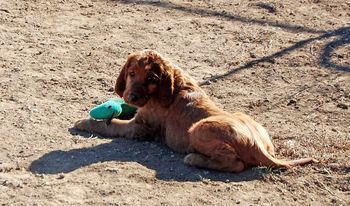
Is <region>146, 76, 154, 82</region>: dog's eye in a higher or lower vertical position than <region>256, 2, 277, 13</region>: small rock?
higher

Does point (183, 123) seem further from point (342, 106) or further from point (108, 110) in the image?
point (342, 106)

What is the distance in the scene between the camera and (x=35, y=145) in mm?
6820

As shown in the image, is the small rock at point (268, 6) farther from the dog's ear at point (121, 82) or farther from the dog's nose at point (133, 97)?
the dog's nose at point (133, 97)

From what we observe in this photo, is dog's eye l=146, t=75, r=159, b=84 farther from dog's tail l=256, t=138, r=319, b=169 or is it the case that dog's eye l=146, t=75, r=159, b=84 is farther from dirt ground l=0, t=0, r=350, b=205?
dog's tail l=256, t=138, r=319, b=169

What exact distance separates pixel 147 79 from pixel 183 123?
485mm

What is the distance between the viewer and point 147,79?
669 centimetres

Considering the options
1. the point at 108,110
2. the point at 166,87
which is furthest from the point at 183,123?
the point at 108,110

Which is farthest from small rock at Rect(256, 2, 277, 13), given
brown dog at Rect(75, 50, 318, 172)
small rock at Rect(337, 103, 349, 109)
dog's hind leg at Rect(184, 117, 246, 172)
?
dog's hind leg at Rect(184, 117, 246, 172)

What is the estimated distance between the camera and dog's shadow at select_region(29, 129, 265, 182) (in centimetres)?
628

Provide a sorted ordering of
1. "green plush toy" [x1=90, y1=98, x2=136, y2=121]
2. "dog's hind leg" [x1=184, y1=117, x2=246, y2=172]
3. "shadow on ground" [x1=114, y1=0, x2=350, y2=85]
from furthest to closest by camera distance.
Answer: "shadow on ground" [x1=114, y1=0, x2=350, y2=85] → "green plush toy" [x1=90, y1=98, x2=136, y2=121] → "dog's hind leg" [x1=184, y1=117, x2=246, y2=172]

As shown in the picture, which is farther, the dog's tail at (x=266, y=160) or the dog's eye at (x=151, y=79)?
the dog's eye at (x=151, y=79)

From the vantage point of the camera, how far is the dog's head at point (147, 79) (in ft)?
21.9

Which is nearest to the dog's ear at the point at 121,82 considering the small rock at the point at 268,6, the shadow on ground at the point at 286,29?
the shadow on ground at the point at 286,29

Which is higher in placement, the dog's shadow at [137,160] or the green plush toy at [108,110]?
the green plush toy at [108,110]
